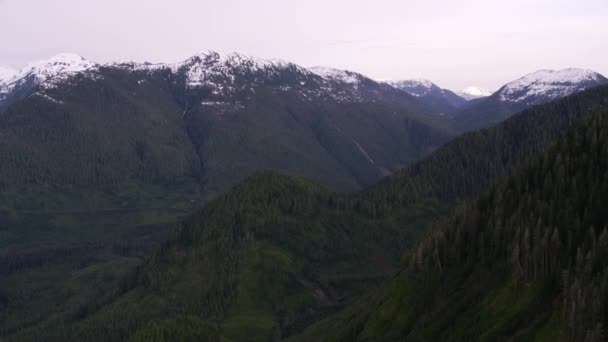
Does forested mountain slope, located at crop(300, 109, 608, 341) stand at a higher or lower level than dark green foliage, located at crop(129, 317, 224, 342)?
higher

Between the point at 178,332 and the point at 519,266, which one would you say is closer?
the point at 519,266

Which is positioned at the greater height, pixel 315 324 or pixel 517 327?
pixel 517 327

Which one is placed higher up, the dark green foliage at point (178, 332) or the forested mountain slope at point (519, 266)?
the forested mountain slope at point (519, 266)

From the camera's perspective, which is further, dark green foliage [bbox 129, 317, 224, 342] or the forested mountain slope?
dark green foliage [bbox 129, 317, 224, 342]

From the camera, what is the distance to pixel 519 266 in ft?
382

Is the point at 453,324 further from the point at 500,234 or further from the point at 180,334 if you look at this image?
the point at 180,334

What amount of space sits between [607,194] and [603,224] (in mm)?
8905

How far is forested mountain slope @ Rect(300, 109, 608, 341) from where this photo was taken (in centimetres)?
9888

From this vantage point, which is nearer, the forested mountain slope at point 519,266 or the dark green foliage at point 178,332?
the forested mountain slope at point 519,266

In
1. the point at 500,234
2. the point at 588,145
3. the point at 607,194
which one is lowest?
the point at 500,234

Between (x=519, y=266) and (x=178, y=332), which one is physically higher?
(x=519, y=266)

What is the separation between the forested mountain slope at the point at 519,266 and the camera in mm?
98875

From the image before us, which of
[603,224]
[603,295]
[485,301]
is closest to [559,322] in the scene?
[603,295]

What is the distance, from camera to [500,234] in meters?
131
